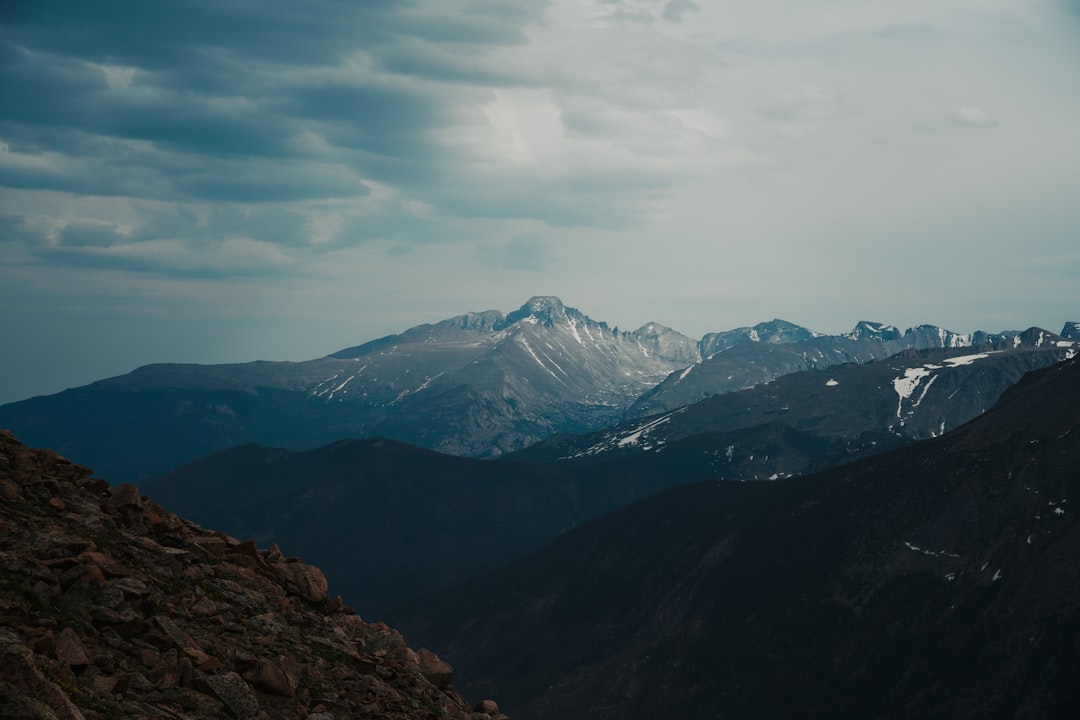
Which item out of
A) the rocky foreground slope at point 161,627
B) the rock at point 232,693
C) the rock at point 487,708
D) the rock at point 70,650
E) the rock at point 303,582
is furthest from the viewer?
the rock at point 487,708

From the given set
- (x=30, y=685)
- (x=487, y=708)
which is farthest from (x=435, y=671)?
(x=30, y=685)

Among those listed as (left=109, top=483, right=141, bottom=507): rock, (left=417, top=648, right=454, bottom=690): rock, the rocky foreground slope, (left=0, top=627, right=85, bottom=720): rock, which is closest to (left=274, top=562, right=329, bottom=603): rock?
the rocky foreground slope

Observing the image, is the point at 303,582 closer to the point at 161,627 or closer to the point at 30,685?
the point at 161,627

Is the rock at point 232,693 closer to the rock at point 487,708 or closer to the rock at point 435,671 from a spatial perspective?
the rock at point 435,671

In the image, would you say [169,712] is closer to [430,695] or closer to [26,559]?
[26,559]

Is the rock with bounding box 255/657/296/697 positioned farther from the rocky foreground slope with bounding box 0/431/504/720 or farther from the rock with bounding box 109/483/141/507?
the rock with bounding box 109/483/141/507

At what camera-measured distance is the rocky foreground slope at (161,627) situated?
34.2m

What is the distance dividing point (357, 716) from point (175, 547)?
13522mm

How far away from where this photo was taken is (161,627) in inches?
1528

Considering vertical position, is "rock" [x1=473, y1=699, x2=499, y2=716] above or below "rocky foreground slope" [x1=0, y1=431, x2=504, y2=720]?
below

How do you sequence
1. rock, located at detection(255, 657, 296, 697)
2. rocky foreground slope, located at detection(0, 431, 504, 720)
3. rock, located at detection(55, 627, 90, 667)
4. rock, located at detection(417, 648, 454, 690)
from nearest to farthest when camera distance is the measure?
rock, located at detection(55, 627, 90, 667) < rocky foreground slope, located at detection(0, 431, 504, 720) < rock, located at detection(255, 657, 296, 697) < rock, located at detection(417, 648, 454, 690)

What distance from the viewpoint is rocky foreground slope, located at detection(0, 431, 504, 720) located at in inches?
1348

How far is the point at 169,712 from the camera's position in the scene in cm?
3434

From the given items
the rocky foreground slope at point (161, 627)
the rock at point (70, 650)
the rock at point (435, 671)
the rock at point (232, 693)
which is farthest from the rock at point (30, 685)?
the rock at point (435, 671)
